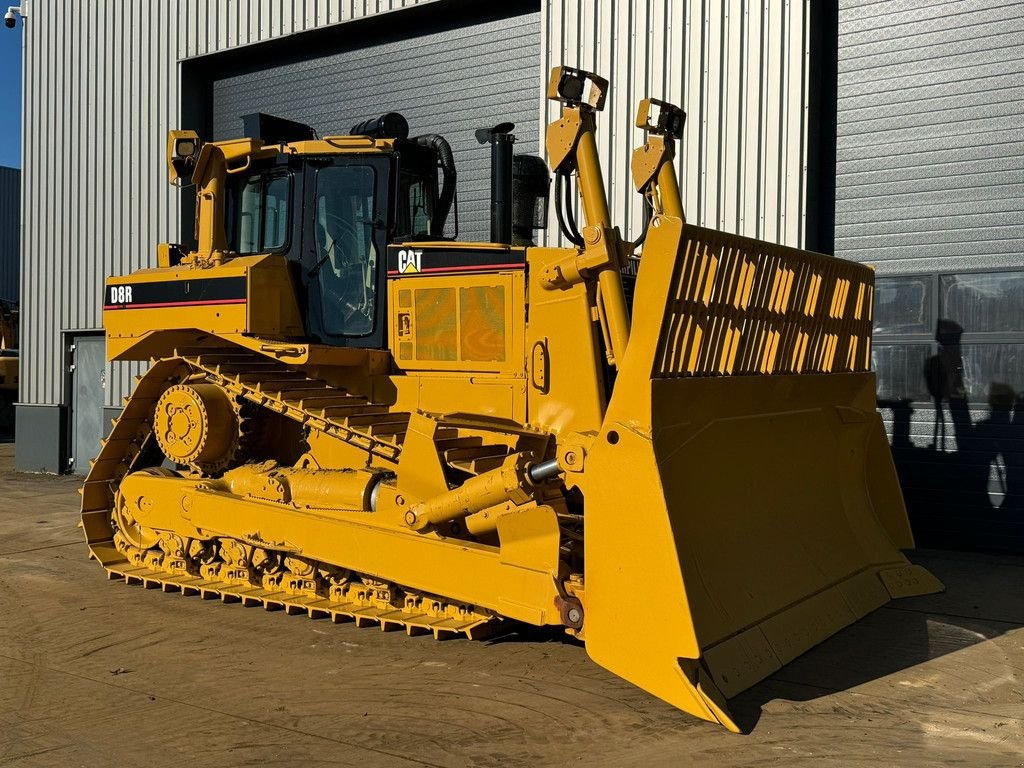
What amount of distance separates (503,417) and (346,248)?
174cm

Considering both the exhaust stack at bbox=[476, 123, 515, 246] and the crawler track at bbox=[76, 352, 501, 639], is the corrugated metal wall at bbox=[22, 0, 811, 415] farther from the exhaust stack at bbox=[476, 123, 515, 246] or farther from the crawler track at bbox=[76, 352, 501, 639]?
the crawler track at bbox=[76, 352, 501, 639]

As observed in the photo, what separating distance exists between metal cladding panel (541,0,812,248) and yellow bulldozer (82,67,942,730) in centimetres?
249

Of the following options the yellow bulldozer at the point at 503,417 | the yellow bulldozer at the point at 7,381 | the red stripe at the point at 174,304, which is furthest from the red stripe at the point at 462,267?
the yellow bulldozer at the point at 7,381

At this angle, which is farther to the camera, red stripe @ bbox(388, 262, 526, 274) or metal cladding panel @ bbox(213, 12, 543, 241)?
metal cladding panel @ bbox(213, 12, 543, 241)

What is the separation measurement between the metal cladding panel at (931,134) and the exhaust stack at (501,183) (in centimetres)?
424

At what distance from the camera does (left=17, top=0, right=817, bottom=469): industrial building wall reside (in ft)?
30.7

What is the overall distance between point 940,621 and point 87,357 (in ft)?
39.3

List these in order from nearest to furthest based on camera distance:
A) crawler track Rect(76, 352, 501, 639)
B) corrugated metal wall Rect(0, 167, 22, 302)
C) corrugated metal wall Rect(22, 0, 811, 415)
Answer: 1. crawler track Rect(76, 352, 501, 639)
2. corrugated metal wall Rect(22, 0, 811, 415)
3. corrugated metal wall Rect(0, 167, 22, 302)

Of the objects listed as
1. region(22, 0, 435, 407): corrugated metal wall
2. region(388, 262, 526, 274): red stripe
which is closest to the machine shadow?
region(388, 262, 526, 274): red stripe

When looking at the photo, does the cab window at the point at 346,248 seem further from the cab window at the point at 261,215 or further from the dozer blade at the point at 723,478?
the dozer blade at the point at 723,478

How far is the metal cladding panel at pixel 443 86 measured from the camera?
36.9ft

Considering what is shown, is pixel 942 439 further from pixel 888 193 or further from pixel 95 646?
pixel 95 646

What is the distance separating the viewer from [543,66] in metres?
10.5

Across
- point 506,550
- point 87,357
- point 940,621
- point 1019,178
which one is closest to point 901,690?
point 940,621
